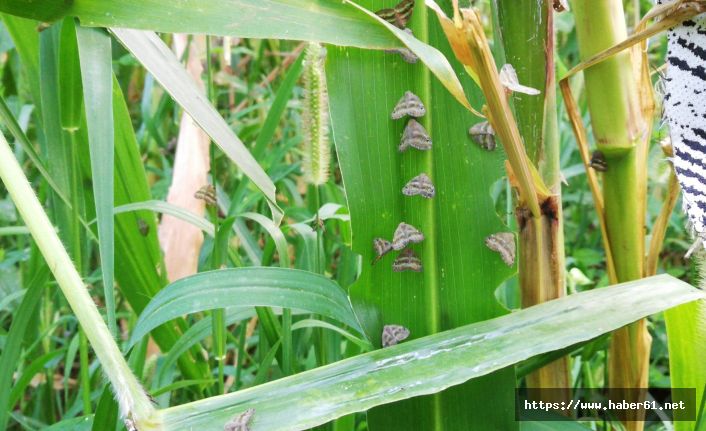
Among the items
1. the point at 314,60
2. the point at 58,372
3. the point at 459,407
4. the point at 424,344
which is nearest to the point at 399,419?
the point at 459,407

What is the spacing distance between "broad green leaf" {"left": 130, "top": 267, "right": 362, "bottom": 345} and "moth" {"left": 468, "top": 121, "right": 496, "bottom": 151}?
22 centimetres

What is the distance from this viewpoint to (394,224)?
2.46ft

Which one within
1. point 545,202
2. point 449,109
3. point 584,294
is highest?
point 449,109

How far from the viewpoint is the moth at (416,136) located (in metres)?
0.73

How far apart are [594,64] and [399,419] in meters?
0.42

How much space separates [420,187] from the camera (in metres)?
0.74

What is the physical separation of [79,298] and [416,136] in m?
0.39

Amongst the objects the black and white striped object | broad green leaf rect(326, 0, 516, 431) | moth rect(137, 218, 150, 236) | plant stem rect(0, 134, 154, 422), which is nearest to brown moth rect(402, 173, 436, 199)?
broad green leaf rect(326, 0, 516, 431)

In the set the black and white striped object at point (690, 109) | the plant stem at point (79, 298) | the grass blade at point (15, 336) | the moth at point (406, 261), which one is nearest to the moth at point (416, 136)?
the moth at point (406, 261)

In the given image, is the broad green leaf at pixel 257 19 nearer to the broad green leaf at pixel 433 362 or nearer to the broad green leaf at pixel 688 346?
the broad green leaf at pixel 433 362

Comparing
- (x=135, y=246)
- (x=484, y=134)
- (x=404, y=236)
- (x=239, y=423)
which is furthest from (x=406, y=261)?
(x=135, y=246)

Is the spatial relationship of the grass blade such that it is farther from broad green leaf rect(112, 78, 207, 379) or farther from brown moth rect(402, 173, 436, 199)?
brown moth rect(402, 173, 436, 199)

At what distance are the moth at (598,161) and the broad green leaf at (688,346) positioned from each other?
16 centimetres

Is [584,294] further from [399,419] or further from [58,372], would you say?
[58,372]
